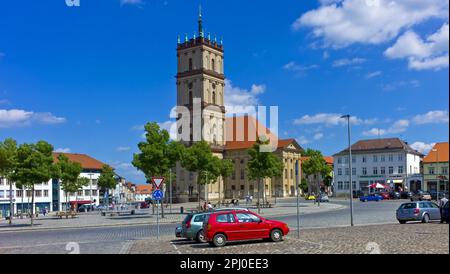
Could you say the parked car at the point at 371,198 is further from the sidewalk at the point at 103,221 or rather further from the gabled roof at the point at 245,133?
the gabled roof at the point at 245,133

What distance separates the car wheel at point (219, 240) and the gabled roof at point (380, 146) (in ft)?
299

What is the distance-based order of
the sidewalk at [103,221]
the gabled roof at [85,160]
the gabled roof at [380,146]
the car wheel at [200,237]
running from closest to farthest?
the car wheel at [200,237] < the sidewalk at [103,221] < the gabled roof at [380,146] < the gabled roof at [85,160]

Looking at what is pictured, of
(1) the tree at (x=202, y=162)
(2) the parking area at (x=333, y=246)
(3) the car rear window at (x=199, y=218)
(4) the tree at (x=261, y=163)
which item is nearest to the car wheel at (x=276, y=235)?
(2) the parking area at (x=333, y=246)

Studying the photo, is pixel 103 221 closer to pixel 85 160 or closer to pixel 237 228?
pixel 237 228

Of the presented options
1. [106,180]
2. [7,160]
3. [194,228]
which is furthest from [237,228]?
[106,180]

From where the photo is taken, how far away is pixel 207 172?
214ft

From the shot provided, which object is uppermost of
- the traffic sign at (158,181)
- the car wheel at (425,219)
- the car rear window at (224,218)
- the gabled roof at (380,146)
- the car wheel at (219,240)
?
the gabled roof at (380,146)

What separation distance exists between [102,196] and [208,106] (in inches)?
1275

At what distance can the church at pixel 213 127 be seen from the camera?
383 feet

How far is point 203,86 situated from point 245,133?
1877 centimetres

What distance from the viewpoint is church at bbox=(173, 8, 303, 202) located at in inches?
4599

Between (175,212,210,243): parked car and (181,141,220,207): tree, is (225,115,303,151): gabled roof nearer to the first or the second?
(181,141,220,207): tree

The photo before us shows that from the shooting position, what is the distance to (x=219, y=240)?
20453 millimetres

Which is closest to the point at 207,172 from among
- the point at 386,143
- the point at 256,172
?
the point at 256,172
